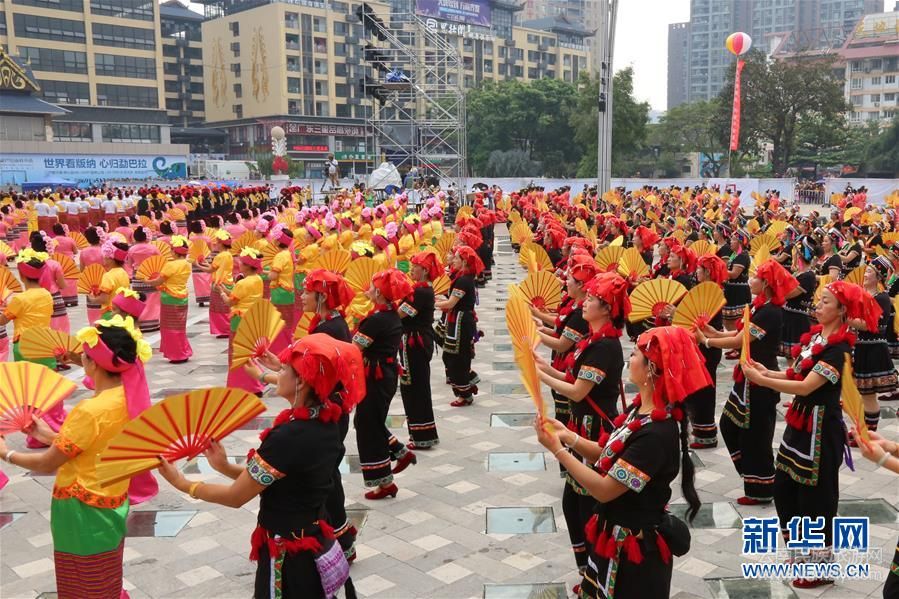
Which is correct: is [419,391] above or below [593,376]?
below

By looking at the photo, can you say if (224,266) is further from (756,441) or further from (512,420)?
(756,441)

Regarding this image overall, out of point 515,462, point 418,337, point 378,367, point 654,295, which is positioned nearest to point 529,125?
point 418,337

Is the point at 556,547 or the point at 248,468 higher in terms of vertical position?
the point at 248,468

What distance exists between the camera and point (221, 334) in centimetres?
1108

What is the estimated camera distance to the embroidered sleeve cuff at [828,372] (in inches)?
163

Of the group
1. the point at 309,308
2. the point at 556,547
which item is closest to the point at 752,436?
the point at 556,547

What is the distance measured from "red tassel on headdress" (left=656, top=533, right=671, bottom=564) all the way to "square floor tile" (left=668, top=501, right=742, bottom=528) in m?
2.13

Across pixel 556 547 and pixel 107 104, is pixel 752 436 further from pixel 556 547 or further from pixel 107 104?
pixel 107 104

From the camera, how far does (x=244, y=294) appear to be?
7.92 meters

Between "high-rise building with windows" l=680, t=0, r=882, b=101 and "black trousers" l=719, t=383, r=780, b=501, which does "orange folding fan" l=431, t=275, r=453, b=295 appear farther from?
"high-rise building with windows" l=680, t=0, r=882, b=101

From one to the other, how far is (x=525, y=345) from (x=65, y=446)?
2.00m

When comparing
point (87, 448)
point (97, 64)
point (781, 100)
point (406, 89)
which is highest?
point (97, 64)

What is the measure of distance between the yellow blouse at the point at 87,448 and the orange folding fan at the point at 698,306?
3.44 meters

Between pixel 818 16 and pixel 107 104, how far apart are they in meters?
99.7
